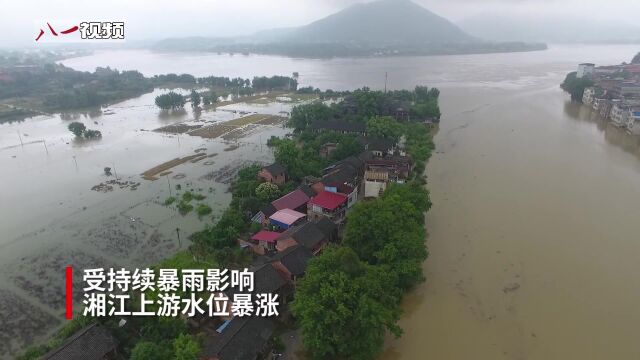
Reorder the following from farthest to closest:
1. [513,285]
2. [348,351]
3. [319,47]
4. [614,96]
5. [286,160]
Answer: [319,47]
[614,96]
[286,160]
[513,285]
[348,351]

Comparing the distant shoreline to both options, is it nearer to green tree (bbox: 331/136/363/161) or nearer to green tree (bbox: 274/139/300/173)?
green tree (bbox: 331/136/363/161)

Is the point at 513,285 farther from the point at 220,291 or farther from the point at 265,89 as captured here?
the point at 265,89

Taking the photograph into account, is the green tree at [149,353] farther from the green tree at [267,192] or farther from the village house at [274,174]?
the village house at [274,174]

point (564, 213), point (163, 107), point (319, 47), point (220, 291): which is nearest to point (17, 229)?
point (220, 291)

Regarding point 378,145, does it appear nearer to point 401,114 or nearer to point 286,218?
point 286,218

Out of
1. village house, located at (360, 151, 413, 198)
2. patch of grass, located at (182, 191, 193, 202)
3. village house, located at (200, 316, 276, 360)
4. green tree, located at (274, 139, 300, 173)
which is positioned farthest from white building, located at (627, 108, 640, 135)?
village house, located at (200, 316, 276, 360)

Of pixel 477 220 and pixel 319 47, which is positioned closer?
pixel 477 220

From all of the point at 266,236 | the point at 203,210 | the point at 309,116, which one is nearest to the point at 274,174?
the point at 203,210
